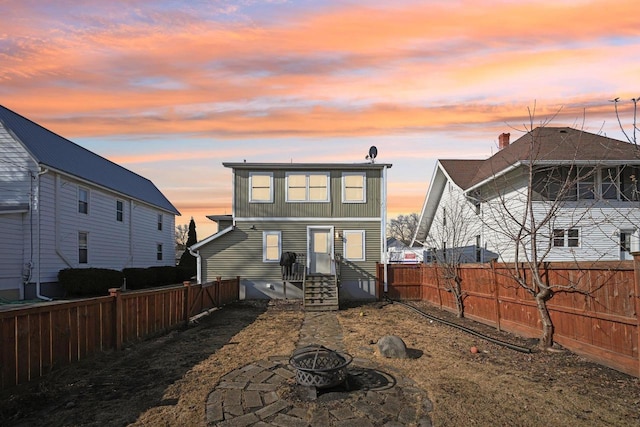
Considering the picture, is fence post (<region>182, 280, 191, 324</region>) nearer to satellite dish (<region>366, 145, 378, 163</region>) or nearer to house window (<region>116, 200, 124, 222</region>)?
satellite dish (<region>366, 145, 378, 163</region>)

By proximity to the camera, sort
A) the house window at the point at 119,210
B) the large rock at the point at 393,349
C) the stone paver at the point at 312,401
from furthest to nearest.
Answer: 1. the house window at the point at 119,210
2. the large rock at the point at 393,349
3. the stone paver at the point at 312,401

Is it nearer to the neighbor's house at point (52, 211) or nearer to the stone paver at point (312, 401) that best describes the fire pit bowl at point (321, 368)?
the stone paver at point (312, 401)

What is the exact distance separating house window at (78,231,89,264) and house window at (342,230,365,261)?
12.1 m

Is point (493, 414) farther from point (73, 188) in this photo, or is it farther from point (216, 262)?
point (73, 188)

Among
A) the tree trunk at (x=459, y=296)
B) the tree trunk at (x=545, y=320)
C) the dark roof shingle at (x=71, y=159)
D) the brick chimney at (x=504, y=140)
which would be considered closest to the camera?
the tree trunk at (x=545, y=320)

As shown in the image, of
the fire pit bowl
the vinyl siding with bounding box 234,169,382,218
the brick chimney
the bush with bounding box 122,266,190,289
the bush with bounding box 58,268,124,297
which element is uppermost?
the brick chimney

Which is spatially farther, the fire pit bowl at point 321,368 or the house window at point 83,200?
the house window at point 83,200

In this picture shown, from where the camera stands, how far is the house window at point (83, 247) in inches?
807

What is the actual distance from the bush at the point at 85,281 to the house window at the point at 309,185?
371 inches

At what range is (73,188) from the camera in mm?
20047

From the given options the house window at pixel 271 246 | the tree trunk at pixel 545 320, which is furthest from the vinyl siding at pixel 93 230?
the tree trunk at pixel 545 320

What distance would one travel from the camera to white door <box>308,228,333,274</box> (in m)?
18.7

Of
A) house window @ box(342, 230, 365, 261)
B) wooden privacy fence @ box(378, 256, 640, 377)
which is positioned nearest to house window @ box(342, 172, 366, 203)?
house window @ box(342, 230, 365, 261)

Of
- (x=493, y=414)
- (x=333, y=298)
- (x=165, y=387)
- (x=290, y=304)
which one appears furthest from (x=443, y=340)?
(x=290, y=304)
